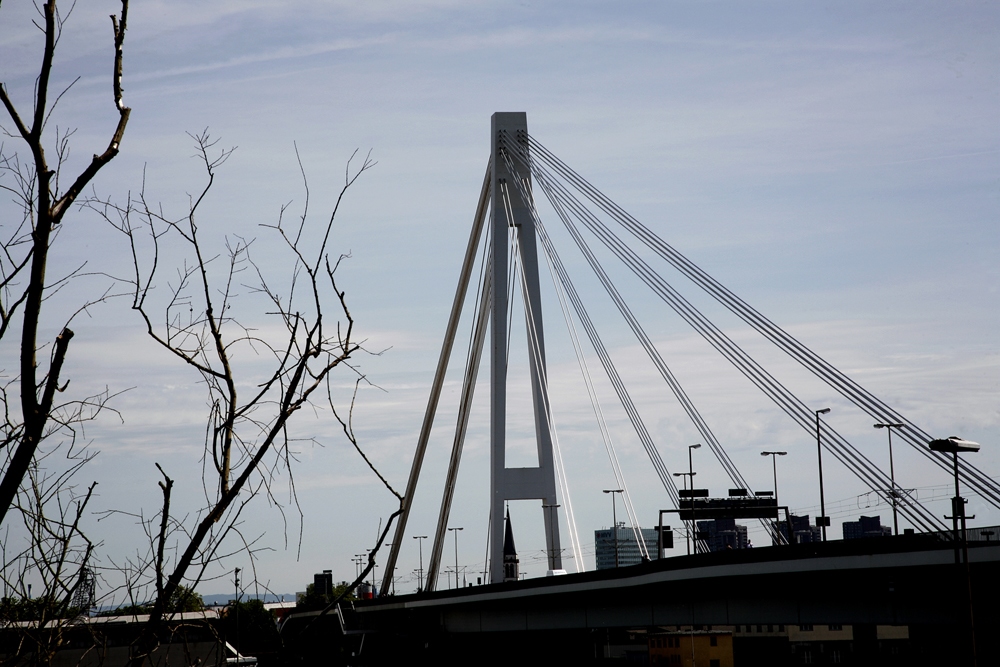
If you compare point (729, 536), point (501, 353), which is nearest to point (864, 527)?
point (729, 536)

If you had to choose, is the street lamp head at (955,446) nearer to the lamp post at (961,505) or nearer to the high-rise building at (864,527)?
the lamp post at (961,505)

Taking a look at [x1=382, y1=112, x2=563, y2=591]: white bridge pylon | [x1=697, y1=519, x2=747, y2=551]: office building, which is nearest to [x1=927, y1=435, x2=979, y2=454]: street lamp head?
[x1=382, y1=112, x2=563, y2=591]: white bridge pylon

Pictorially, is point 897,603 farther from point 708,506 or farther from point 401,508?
point 401,508

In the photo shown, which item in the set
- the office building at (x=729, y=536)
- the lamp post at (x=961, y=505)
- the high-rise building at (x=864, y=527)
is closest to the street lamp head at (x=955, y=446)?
the lamp post at (x=961, y=505)

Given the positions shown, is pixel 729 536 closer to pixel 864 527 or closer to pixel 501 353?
pixel 864 527

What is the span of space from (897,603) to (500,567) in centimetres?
1396

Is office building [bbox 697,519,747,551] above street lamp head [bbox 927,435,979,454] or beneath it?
above

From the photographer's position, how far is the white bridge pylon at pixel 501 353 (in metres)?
34.6

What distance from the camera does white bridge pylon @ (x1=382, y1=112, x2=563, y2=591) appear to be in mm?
34625

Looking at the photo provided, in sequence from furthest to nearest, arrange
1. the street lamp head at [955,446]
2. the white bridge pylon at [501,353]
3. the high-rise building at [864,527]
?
the high-rise building at [864,527], the white bridge pylon at [501,353], the street lamp head at [955,446]

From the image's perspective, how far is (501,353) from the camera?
35.8m

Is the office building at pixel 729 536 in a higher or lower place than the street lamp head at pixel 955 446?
higher

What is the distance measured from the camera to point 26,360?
3.46 m

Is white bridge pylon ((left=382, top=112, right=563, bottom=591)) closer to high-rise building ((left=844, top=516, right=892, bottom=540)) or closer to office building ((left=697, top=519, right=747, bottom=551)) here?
high-rise building ((left=844, top=516, right=892, bottom=540))
